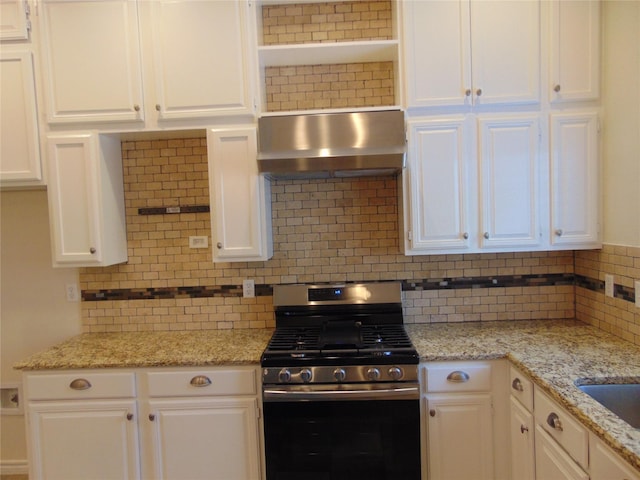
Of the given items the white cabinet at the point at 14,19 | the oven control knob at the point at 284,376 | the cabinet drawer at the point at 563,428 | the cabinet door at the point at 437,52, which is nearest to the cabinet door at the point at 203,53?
the white cabinet at the point at 14,19

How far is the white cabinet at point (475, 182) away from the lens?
7.06 ft

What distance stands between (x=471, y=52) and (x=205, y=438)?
2.40m

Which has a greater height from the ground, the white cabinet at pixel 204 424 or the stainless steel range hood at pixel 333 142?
the stainless steel range hood at pixel 333 142

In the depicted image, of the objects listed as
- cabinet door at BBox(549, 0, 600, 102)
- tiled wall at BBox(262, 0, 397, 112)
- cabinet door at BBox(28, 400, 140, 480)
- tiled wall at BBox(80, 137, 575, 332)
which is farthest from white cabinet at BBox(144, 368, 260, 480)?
cabinet door at BBox(549, 0, 600, 102)

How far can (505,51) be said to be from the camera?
2121 mm

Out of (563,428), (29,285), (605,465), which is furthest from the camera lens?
(29,285)

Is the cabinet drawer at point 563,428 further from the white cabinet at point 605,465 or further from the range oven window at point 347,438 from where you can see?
the range oven window at point 347,438

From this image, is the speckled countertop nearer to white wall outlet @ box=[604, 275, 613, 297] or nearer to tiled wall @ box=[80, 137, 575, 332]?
tiled wall @ box=[80, 137, 575, 332]

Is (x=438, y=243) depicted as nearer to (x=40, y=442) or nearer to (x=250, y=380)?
(x=250, y=380)

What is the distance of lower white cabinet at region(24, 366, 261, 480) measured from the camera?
202 centimetres

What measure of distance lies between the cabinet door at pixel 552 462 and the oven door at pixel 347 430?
50 centimetres

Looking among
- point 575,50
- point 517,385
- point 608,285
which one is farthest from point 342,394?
point 575,50

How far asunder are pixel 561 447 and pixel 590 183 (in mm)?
1341

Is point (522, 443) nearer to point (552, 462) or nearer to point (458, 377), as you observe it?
point (552, 462)
